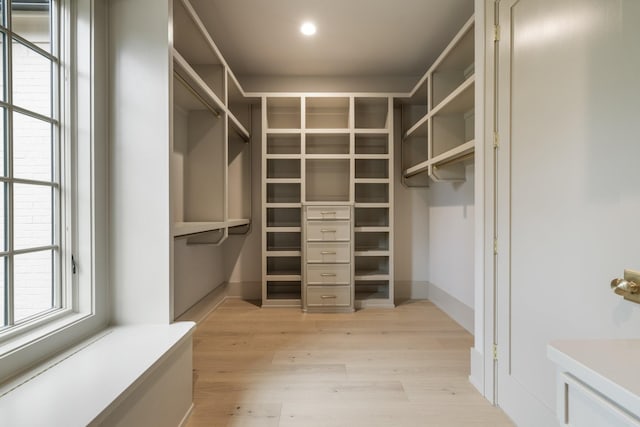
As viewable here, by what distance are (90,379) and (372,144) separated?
313cm

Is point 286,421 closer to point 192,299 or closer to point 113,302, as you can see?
point 113,302

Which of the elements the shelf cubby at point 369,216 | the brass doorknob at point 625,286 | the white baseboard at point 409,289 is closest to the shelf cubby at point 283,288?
the shelf cubby at point 369,216

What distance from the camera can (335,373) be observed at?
1.81 metres

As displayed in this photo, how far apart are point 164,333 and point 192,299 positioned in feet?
→ 4.52

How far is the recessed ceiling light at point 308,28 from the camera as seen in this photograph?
91.7 inches

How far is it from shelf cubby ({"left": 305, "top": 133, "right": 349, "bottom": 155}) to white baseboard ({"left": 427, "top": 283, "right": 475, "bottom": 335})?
1879mm

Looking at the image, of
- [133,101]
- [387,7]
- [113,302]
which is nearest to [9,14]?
[133,101]

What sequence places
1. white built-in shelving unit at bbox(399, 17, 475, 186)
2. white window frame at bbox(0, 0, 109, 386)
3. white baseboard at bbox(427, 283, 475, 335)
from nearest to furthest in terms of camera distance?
white window frame at bbox(0, 0, 109, 386)
white built-in shelving unit at bbox(399, 17, 475, 186)
white baseboard at bbox(427, 283, 475, 335)

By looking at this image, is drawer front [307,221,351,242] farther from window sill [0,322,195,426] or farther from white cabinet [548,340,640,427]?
white cabinet [548,340,640,427]

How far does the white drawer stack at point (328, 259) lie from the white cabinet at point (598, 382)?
7.60 feet

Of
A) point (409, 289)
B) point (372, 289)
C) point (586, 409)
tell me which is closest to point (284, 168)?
point (372, 289)

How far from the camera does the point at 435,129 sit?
2.53 metres

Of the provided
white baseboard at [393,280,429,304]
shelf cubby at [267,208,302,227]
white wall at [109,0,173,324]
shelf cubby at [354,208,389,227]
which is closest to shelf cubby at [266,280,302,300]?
shelf cubby at [267,208,302,227]

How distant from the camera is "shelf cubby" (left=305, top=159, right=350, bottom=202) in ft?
11.2
